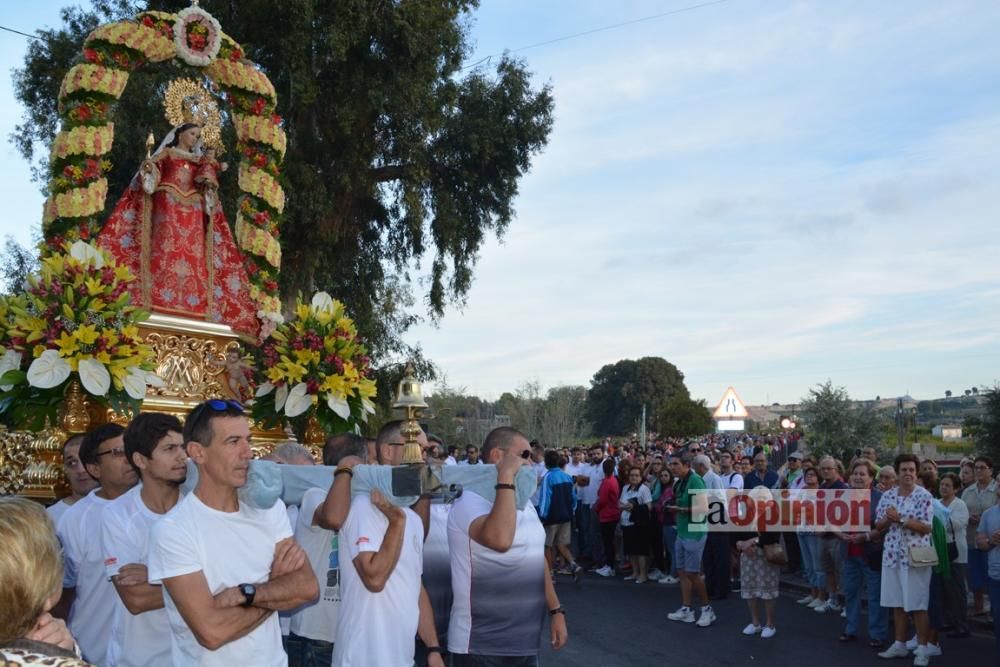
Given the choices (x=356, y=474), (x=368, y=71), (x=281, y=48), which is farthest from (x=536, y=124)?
(x=356, y=474)

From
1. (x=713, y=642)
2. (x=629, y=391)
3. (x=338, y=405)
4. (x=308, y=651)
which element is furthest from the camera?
(x=629, y=391)

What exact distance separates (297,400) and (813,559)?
7.56m

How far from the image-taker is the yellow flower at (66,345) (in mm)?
7062

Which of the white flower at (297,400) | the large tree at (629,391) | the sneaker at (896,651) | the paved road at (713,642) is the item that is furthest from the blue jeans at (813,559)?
the large tree at (629,391)

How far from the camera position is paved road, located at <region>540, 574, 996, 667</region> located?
31.8ft

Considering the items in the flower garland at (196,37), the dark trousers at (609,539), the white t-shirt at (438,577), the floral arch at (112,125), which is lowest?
the dark trousers at (609,539)

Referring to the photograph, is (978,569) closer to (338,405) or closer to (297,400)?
(338,405)

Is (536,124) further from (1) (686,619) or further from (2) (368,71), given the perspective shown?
(1) (686,619)

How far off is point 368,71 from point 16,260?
11.2 m

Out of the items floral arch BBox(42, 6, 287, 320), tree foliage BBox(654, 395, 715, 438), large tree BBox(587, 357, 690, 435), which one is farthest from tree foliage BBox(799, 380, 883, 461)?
large tree BBox(587, 357, 690, 435)

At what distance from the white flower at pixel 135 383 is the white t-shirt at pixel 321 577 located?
2579 mm

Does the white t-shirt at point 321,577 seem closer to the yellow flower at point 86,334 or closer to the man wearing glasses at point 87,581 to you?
the man wearing glasses at point 87,581

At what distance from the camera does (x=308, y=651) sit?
5566mm

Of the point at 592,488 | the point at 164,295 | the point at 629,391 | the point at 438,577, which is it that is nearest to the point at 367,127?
the point at 592,488
